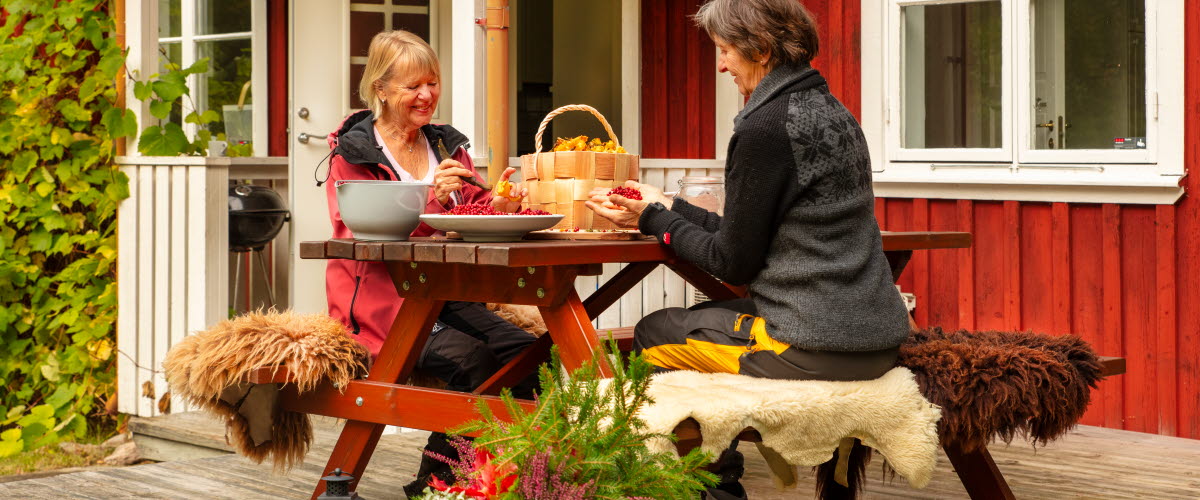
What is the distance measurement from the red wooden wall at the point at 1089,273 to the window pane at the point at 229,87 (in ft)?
11.3

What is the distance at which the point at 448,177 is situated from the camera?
3.12 meters

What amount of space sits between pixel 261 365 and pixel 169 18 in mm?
4880

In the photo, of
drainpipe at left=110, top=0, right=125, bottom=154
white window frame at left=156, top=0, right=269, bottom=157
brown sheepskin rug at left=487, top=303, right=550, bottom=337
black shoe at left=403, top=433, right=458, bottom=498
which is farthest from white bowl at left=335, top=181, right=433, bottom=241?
white window frame at left=156, top=0, right=269, bottom=157

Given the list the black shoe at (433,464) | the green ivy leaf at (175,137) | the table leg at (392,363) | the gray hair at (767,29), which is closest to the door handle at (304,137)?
the green ivy leaf at (175,137)

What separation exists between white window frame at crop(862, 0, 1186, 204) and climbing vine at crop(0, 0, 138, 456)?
3.10 meters

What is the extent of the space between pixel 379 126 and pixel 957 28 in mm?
2600

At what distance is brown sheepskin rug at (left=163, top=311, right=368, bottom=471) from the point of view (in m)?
2.96

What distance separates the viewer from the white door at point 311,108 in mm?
6047

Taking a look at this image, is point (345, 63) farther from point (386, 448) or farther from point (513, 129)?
point (386, 448)

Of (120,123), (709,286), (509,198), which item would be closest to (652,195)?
(509,198)

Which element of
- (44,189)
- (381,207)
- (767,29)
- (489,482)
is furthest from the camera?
(44,189)

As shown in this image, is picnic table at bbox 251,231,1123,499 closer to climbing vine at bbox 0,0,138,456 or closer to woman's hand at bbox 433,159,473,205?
woman's hand at bbox 433,159,473,205

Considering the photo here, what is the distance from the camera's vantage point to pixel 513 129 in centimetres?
741

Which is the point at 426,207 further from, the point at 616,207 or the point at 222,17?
the point at 222,17
